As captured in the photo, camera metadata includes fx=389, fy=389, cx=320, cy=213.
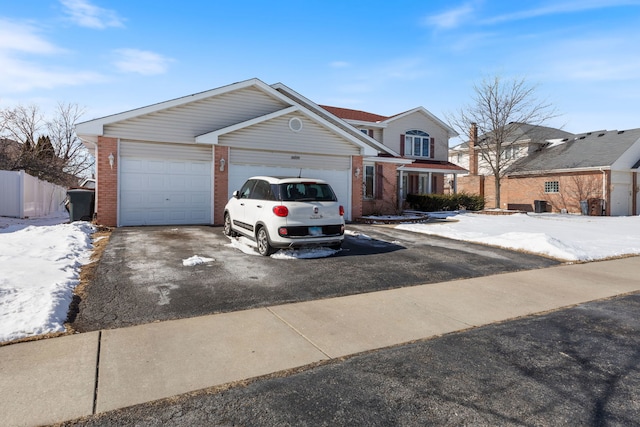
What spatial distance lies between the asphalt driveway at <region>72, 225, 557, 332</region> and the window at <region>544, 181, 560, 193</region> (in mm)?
23098

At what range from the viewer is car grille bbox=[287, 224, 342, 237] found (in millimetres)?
8227

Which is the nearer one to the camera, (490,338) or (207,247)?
(490,338)

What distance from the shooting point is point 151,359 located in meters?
3.69

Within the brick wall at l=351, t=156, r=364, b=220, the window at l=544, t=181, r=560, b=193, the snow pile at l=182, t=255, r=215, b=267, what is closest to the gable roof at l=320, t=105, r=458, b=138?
the window at l=544, t=181, r=560, b=193

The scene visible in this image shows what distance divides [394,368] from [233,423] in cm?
157

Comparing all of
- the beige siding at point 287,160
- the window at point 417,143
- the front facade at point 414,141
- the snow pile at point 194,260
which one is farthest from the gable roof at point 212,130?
the window at point 417,143

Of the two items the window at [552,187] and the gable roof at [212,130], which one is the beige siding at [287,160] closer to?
the gable roof at [212,130]

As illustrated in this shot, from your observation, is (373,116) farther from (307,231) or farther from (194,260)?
(194,260)

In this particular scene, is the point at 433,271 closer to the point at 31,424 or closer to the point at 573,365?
the point at 573,365

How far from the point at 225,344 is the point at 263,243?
4.63m

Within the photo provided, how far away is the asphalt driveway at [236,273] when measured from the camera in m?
5.23

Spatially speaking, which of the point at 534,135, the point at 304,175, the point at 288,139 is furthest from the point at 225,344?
the point at 534,135

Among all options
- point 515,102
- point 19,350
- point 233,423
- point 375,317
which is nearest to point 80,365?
point 19,350

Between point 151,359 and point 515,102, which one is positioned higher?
point 515,102
